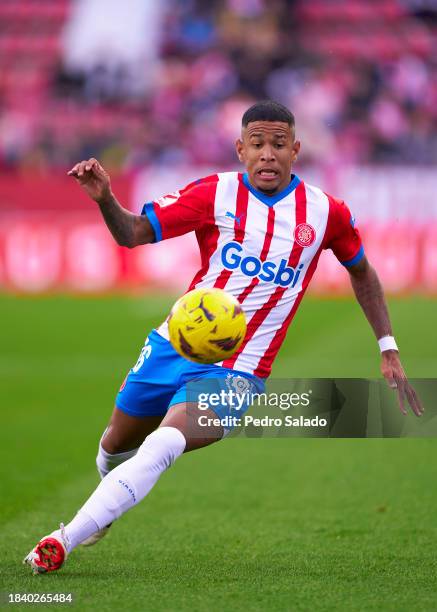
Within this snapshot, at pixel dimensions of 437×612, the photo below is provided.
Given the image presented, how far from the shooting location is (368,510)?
268 inches

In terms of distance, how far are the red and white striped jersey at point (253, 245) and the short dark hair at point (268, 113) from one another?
313mm

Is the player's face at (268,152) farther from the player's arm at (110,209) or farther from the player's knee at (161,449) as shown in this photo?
the player's knee at (161,449)

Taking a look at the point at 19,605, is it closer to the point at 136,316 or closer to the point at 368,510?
the point at 368,510

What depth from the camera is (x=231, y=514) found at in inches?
265

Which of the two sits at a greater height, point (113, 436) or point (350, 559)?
point (113, 436)

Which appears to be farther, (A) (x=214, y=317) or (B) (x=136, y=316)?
(B) (x=136, y=316)

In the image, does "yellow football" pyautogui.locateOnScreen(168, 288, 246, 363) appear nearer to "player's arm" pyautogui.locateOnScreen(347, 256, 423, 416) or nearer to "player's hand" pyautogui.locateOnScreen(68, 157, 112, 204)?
"player's hand" pyautogui.locateOnScreen(68, 157, 112, 204)

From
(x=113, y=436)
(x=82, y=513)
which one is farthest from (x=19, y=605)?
(x=113, y=436)

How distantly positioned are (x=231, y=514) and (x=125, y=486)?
2.20 meters

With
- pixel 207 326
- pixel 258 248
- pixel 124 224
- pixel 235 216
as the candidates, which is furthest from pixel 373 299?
pixel 124 224

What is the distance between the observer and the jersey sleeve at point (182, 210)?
16.8 feet

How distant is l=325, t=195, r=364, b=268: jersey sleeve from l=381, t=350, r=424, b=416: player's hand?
516 millimetres

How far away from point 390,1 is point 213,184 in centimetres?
2553

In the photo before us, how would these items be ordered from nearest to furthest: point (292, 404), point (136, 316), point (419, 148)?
point (292, 404)
point (136, 316)
point (419, 148)
